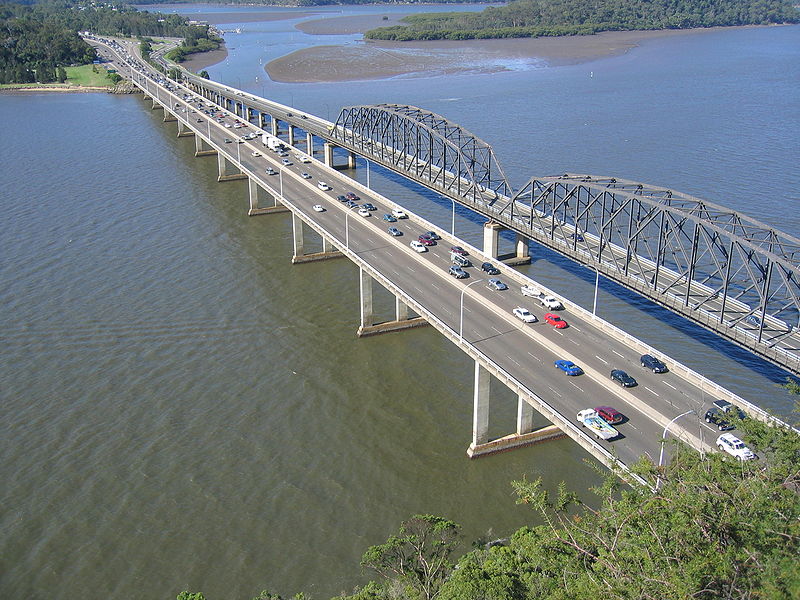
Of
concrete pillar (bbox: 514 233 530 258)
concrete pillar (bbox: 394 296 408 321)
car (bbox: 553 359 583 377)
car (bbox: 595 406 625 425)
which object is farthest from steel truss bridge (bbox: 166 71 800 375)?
concrete pillar (bbox: 394 296 408 321)

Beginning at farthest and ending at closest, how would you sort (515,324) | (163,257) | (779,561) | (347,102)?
(347,102) → (163,257) → (515,324) → (779,561)

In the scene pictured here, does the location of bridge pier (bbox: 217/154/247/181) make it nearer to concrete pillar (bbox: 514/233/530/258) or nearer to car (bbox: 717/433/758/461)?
concrete pillar (bbox: 514/233/530/258)

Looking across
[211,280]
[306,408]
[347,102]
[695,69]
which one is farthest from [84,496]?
[695,69]

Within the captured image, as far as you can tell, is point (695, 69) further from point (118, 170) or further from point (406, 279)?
point (406, 279)

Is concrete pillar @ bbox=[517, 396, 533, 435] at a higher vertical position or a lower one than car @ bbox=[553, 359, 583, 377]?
lower

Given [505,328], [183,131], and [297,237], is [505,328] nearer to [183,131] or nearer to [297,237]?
[297,237]

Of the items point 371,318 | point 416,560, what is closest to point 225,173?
point 371,318
